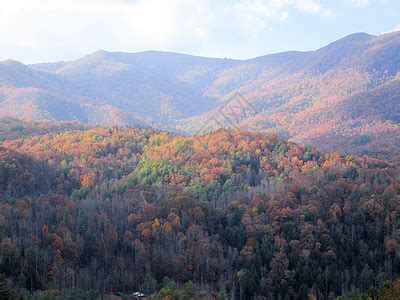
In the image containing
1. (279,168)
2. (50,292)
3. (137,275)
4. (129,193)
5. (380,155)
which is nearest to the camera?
(50,292)

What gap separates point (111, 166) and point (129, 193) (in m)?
20.4

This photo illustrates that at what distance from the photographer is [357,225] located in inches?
2945

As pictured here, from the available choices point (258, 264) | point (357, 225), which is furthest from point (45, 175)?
point (357, 225)

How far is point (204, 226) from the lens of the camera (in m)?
75.4

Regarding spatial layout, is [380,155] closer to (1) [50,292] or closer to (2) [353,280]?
(2) [353,280]

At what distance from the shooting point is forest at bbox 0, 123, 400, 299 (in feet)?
199

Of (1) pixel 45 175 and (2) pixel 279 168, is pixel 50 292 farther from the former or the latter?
(2) pixel 279 168

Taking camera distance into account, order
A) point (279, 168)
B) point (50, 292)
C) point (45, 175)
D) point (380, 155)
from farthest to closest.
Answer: point (380, 155) → point (279, 168) → point (45, 175) → point (50, 292)

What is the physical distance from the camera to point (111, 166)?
108750mm

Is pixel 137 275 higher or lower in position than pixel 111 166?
lower

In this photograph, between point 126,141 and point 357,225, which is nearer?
point 357,225

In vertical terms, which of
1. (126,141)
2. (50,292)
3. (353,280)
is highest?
(126,141)

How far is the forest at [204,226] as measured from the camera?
60.8m

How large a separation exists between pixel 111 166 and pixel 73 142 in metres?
16.6
